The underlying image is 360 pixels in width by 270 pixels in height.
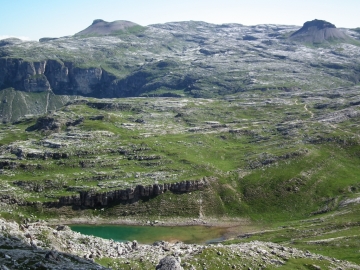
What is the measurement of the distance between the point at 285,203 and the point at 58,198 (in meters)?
84.9

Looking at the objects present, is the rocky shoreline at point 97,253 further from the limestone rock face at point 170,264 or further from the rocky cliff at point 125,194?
the rocky cliff at point 125,194

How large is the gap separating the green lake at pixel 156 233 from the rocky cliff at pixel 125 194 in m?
11.2

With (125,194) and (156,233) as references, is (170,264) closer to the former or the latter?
(156,233)

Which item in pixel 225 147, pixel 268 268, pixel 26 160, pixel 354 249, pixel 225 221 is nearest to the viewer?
pixel 268 268

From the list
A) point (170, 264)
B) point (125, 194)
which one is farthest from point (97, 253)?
point (125, 194)

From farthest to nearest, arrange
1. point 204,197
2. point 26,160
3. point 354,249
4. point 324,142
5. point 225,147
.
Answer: point 225,147 → point 324,142 → point 26,160 → point 204,197 → point 354,249

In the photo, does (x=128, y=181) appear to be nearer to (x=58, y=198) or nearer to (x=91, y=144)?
(x=58, y=198)

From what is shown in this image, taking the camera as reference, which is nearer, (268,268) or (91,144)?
(268,268)

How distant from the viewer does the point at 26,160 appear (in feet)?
516

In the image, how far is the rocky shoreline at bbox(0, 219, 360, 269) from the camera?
1911 inches

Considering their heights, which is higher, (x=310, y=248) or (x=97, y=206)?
(x=310, y=248)

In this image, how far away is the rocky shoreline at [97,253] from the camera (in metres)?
48.5

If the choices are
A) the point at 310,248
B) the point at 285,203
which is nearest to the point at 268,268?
the point at 310,248

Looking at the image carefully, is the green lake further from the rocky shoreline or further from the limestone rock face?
the limestone rock face
